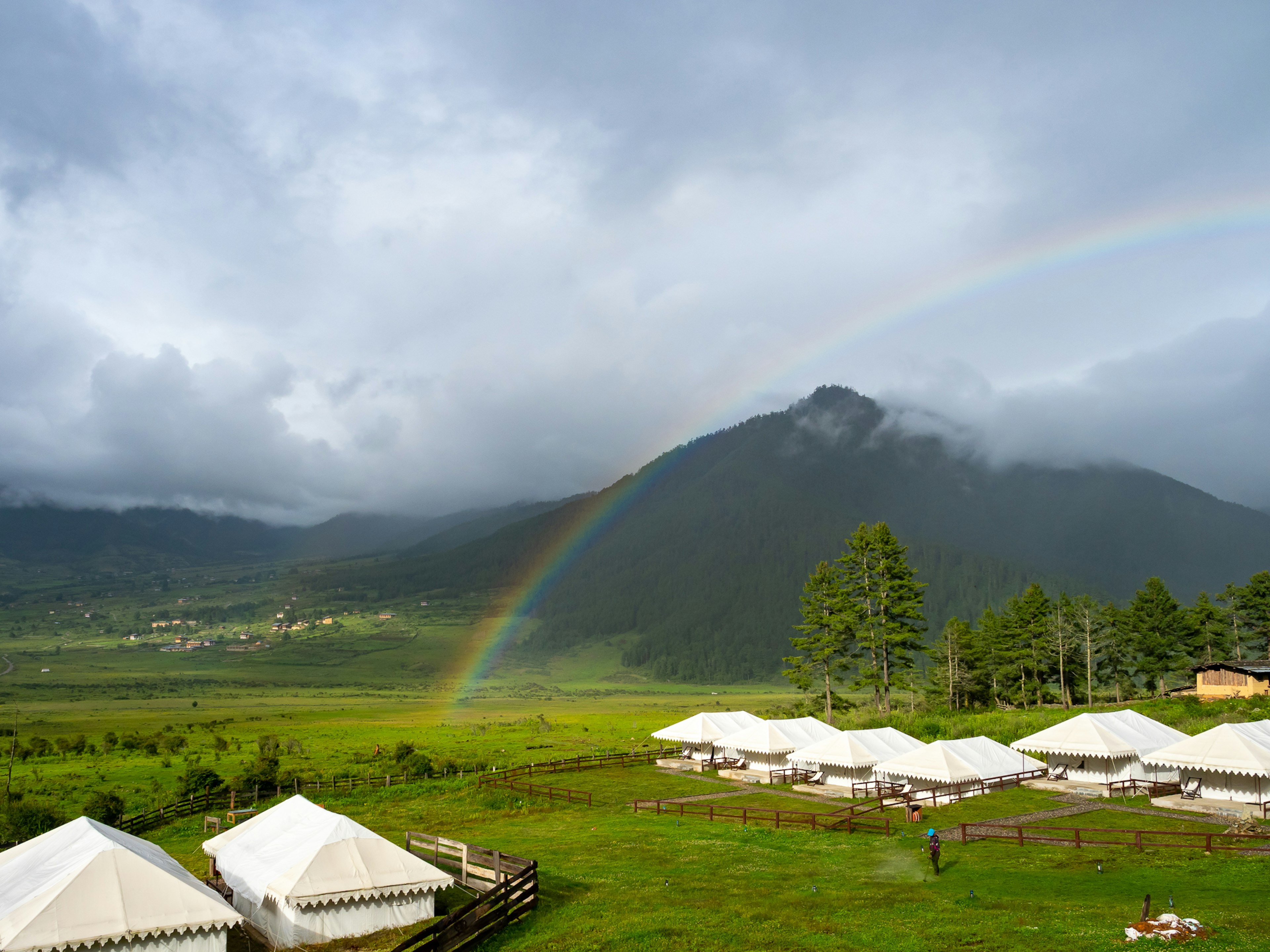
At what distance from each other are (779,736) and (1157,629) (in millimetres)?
54834

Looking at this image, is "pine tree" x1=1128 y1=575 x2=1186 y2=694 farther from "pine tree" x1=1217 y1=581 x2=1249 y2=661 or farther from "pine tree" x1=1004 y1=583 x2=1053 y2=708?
"pine tree" x1=1004 y1=583 x2=1053 y2=708

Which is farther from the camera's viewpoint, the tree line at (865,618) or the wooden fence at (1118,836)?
the tree line at (865,618)

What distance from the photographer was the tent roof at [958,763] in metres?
36.5

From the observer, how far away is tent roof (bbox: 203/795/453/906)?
18266 millimetres

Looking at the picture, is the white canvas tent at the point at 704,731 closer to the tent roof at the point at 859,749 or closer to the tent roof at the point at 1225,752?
the tent roof at the point at 859,749

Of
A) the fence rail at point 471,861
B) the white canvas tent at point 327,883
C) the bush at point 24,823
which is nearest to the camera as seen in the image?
the white canvas tent at point 327,883

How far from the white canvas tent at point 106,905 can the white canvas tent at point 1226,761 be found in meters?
34.5

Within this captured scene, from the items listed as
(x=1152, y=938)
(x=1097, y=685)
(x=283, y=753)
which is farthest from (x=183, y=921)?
(x=1097, y=685)

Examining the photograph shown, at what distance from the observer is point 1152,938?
15719 millimetres

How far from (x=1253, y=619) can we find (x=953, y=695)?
30072 millimetres

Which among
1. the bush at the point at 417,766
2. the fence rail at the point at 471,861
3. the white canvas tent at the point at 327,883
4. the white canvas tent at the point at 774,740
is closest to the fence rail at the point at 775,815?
the white canvas tent at the point at 774,740

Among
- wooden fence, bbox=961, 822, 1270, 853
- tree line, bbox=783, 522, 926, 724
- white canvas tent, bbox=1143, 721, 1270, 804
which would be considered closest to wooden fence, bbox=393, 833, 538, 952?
wooden fence, bbox=961, 822, 1270, 853

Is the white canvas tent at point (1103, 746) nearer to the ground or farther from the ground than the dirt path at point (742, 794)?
farther from the ground

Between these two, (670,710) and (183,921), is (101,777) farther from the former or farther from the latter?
(670,710)
